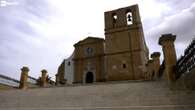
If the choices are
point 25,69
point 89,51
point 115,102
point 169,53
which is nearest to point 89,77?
point 89,51

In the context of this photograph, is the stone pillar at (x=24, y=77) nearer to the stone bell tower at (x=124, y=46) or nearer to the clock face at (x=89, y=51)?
the stone bell tower at (x=124, y=46)

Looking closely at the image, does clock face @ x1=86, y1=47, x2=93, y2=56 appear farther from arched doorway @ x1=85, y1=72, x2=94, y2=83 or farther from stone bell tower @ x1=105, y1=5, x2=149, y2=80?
stone bell tower @ x1=105, y1=5, x2=149, y2=80

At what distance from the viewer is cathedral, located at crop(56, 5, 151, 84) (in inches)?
925

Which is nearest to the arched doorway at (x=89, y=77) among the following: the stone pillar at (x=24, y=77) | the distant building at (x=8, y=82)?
the distant building at (x=8, y=82)

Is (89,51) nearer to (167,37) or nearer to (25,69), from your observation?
(25,69)

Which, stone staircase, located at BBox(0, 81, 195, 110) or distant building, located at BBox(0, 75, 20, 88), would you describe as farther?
distant building, located at BBox(0, 75, 20, 88)

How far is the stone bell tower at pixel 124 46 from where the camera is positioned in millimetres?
23312

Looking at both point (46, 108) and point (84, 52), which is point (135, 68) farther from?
point (46, 108)

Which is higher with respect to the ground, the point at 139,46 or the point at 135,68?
the point at 139,46

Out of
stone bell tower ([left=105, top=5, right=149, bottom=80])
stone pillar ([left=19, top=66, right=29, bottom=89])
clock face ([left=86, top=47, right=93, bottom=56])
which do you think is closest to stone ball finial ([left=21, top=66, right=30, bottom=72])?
stone pillar ([left=19, top=66, right=29, bottom=89])

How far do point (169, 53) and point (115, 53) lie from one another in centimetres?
1507

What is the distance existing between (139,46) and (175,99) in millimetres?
17495

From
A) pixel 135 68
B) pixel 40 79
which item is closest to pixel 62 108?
pixel 40 79

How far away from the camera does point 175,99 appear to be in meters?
6.83
